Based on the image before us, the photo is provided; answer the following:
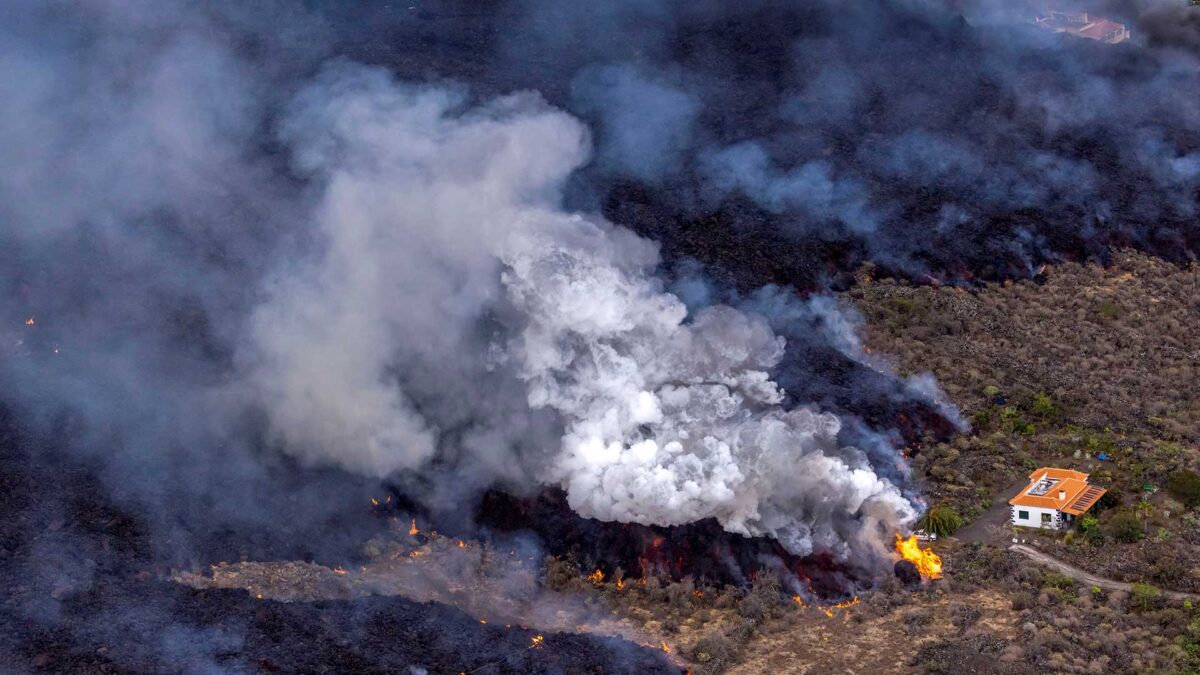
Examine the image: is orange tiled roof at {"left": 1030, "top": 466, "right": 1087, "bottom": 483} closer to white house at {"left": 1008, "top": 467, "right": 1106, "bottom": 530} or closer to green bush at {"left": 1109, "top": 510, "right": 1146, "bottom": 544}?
white house at {"left": 1008, "top": 467, "right": 1106, "bottom": 530}

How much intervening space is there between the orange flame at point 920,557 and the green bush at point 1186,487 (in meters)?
7.16

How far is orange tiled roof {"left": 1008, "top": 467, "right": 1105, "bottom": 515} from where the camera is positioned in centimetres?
4003

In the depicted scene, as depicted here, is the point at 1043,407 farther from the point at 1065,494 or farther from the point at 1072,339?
the point at 1072,339

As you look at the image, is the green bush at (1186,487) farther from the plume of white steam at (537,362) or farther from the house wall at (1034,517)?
the plume of white steam at (537,362)

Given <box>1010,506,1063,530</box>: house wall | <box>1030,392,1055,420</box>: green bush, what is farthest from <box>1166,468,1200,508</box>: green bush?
<box>1030,392,1055,420</box>: green bush

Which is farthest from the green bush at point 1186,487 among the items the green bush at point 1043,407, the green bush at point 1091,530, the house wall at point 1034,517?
the green bush at point 1043,407

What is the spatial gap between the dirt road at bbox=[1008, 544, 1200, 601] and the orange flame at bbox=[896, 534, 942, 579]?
7.04 feet

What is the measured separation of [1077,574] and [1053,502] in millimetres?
2714

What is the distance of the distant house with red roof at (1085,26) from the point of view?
74250 mm

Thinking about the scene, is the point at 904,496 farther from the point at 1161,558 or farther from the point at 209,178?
the point at 209,178

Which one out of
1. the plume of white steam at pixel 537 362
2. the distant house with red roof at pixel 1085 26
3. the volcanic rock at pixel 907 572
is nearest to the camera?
the volcanic rock at pixel 907 572

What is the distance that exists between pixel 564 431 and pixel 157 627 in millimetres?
11486

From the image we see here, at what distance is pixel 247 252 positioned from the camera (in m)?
47.2

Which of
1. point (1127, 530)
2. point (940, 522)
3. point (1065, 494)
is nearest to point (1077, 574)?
point (1127, 530)
